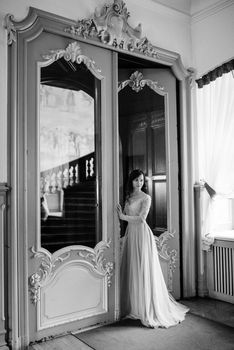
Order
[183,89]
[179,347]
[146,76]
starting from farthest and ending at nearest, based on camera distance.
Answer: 1. [183,89]
2. [146,76]
3. [179,347]

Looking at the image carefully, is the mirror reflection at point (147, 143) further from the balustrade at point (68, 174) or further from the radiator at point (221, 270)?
the radiator at point (221, 270)

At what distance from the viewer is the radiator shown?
3570 millimetres

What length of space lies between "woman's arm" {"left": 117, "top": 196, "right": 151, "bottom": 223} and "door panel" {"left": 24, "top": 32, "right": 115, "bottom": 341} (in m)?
0.08

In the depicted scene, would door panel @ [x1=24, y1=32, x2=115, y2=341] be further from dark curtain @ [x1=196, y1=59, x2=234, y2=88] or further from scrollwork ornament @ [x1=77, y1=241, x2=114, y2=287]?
dark curtain @ [x1=196, y1=59, x2=234, y2=88]

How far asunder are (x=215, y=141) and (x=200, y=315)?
173 centimetres

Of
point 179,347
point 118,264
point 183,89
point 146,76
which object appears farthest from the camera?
point 183,89

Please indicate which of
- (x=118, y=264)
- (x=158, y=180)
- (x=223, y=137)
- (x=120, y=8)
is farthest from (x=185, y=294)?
(x=120, y=8)

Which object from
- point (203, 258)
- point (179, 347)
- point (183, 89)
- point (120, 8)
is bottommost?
point (179, 347)

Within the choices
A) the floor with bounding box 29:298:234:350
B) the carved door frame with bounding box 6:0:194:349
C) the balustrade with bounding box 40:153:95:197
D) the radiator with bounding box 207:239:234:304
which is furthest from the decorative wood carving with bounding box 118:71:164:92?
the floor with bounding box 29:298:234:350

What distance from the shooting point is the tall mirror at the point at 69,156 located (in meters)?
2.87

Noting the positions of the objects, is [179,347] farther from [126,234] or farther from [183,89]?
[183,89]

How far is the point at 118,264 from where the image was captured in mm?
3195

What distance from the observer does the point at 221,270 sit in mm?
3676

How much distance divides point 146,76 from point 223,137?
1005mm
